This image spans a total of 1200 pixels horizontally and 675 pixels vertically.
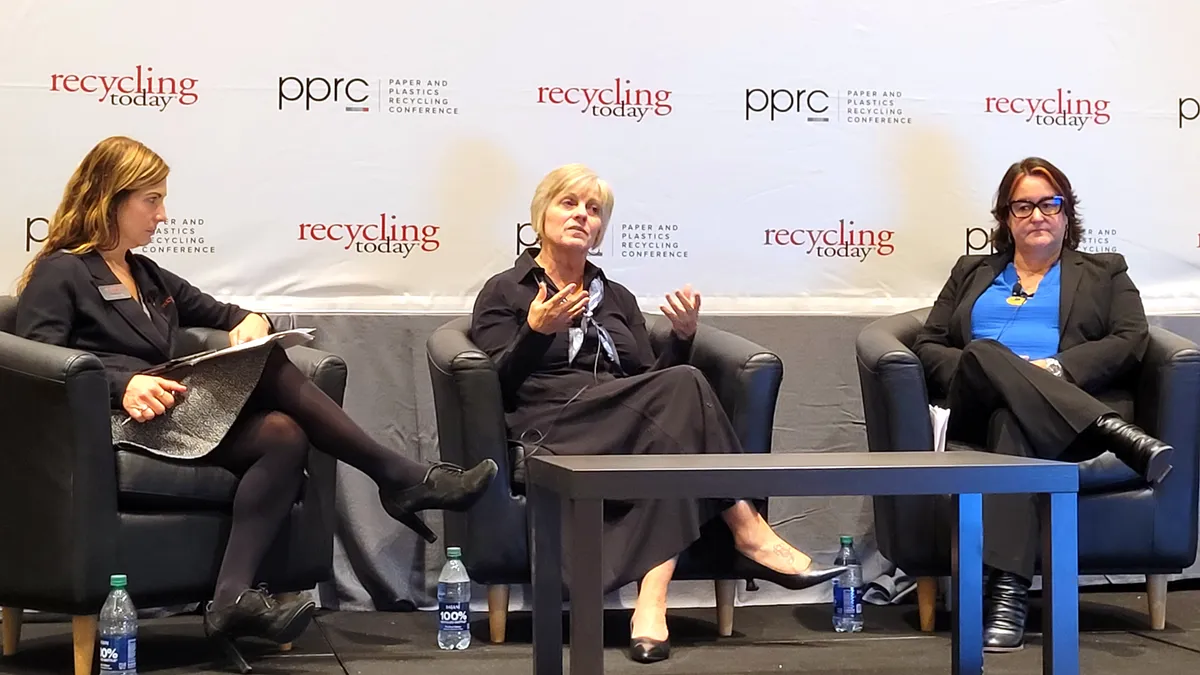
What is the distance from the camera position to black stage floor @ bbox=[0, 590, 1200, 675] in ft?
8.73

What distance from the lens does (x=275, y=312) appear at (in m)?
3.46

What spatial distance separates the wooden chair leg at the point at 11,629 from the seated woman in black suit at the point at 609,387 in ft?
3.70

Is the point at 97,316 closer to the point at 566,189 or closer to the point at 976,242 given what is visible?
the point at 566,189

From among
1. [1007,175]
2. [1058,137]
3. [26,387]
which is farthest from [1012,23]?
[26,387]

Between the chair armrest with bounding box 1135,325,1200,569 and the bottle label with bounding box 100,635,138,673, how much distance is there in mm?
2226

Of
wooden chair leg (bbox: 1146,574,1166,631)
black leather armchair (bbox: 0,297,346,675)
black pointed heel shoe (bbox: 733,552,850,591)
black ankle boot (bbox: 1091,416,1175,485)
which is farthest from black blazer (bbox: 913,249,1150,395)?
black leather armchair (bbox: 0,297,346,675)

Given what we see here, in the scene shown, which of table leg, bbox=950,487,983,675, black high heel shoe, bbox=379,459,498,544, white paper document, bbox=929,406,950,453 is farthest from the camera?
white paper document, bbox=929,406,950,453

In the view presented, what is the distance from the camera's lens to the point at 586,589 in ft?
6.37

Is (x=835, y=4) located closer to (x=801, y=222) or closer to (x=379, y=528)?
(x=801, y=222)

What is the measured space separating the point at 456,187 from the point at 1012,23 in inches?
67.0

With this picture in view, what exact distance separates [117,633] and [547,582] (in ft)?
2.96

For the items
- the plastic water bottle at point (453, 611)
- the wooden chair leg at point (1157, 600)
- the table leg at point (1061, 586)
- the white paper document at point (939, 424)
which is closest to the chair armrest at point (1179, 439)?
the wooden chair leg at point (1157, 600)

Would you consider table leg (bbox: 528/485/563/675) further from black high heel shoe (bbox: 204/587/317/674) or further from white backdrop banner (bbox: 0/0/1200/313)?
white backdrop banner (bbox: 0/0/1200/313)

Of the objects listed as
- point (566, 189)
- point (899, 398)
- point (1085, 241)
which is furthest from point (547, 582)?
point (1085, 241)
